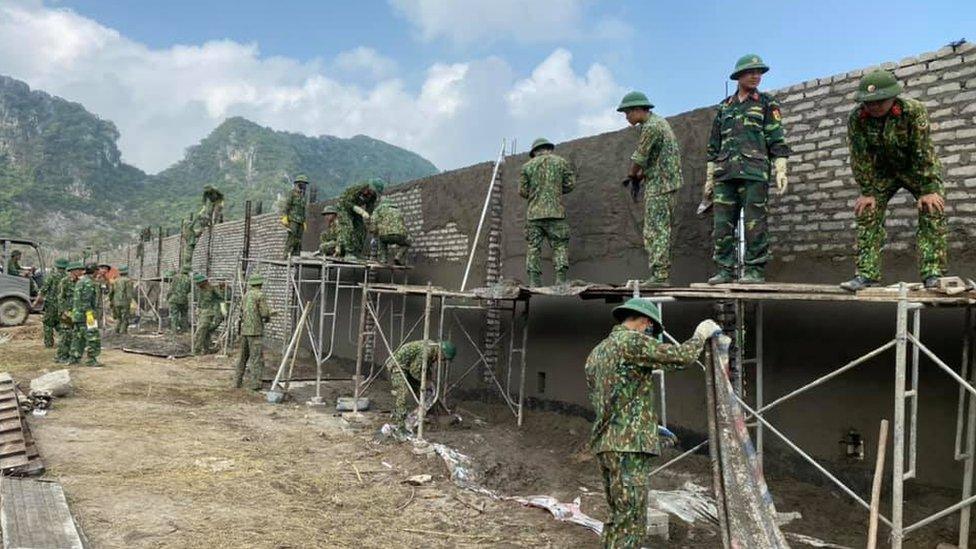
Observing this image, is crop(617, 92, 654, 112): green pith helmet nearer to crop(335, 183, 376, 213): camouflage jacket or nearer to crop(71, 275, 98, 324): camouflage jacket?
crop(335, 183, 376, 213): camouflage jacket

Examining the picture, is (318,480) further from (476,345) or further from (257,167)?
(257,167)

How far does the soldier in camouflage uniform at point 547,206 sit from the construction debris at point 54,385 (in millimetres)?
6393

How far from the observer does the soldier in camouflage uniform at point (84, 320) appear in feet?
36.1

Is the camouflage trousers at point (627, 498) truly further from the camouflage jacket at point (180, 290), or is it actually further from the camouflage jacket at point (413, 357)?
the camouflage jacket at point (180, 290)

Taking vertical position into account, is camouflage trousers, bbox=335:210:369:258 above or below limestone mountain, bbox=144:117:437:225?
below

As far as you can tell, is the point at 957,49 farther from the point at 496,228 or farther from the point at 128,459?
the point at 128,459

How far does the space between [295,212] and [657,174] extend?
26.8ft

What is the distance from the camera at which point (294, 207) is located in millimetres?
12289

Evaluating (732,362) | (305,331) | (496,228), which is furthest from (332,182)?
(732,362)

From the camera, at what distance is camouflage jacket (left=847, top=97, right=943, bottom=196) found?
165 inches

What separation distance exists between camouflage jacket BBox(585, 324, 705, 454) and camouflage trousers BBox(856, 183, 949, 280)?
1.55 metres

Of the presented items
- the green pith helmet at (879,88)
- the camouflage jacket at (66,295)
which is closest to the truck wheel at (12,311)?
the camouflage jacket at (66,295)

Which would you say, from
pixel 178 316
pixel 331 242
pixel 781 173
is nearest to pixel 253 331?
pixel 331 242

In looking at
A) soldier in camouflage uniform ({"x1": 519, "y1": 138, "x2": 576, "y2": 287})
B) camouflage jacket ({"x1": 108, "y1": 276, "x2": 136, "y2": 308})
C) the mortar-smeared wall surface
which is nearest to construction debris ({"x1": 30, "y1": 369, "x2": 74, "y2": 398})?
the mortar-smeared wall surface
